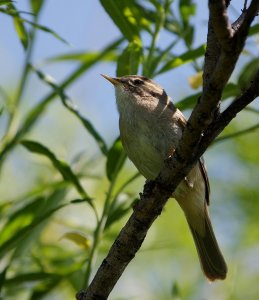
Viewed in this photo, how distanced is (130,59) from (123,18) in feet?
1.08

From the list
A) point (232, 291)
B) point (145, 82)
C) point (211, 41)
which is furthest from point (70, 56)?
point (211, 41)

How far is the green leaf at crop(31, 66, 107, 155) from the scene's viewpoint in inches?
175

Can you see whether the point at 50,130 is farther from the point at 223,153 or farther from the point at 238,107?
the point at 238,107

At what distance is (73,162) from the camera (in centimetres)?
499

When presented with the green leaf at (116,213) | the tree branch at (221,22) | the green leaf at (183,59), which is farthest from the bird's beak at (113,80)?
the tree branch at (221,22)

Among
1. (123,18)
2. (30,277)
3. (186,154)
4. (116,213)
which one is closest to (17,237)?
(30,277)

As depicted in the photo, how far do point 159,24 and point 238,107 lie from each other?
6.74 ft

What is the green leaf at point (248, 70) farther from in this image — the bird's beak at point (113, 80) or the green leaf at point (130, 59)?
the bird's beak at point (113, 80)

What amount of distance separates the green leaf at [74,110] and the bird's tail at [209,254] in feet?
4.57

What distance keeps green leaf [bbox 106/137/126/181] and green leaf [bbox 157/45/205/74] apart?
55 centimetres

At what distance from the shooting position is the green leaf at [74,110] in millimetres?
4449

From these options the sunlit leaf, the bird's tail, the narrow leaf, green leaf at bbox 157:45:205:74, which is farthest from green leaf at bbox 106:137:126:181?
the bird's tail

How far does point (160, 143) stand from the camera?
15.4 feet

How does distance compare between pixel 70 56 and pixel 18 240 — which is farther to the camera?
pixel 70 56
